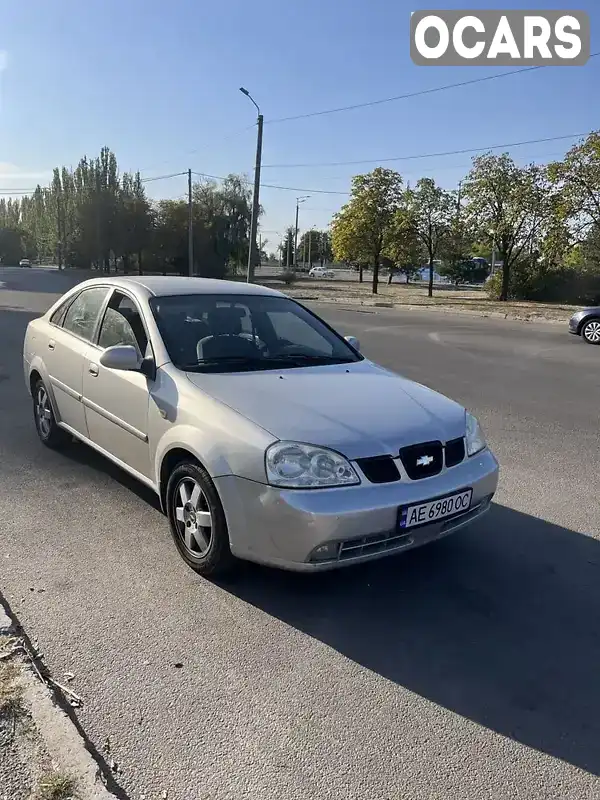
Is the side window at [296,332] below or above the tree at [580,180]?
below

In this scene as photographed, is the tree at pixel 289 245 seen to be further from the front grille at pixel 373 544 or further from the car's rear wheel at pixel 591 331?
the front grille at pixel 373 544

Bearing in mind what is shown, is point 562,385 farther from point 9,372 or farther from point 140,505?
point 9,372

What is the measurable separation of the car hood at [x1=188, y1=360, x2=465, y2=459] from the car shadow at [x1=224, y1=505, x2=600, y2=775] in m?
0.79

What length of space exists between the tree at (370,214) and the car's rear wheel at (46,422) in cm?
3315

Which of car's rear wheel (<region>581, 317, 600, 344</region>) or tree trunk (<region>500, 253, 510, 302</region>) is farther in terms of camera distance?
tree trunk (<region>500, 253, 510, 302</region>)

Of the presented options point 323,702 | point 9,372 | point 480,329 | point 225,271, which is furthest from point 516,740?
point 225,271

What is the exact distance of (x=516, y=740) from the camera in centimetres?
252

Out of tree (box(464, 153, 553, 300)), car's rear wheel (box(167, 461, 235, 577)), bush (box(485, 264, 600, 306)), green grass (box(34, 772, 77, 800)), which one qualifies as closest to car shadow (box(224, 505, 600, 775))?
car's rear wheel (box(167, 461, 235, 577))

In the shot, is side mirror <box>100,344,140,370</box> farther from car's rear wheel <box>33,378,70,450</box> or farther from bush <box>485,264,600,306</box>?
bush <box>485,264,600,306</box>

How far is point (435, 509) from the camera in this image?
134 inches

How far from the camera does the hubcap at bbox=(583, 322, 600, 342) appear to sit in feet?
51.5

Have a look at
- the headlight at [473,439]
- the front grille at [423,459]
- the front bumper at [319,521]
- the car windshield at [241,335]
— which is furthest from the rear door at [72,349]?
the headlight at [473,439]

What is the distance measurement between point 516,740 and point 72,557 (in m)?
2.47

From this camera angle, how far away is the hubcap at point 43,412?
5641mm
